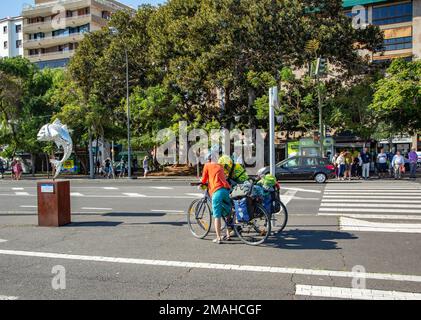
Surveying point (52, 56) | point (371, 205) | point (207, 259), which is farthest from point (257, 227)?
point (52, 56)

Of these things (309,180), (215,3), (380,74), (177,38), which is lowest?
(309,180)

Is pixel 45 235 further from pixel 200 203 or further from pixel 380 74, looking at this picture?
pixel 380 74

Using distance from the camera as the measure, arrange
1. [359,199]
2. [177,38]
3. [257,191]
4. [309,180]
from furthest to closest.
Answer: [177,38] → [309,180] → [359,199] → [257,191]

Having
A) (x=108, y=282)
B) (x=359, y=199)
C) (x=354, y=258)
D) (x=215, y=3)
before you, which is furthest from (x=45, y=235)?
(x=215, y=3)

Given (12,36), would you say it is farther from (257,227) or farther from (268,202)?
(257,227)

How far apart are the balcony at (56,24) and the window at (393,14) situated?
3836 centimetres

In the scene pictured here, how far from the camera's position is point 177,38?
30.7 metres

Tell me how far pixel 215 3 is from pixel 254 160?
11589 mm

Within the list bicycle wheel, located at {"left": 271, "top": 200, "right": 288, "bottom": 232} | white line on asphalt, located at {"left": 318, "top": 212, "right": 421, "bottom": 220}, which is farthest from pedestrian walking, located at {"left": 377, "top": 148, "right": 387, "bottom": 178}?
bicycle wheel, located at {"left": 271, "top": 200, "right": 288, "bottom": 232}

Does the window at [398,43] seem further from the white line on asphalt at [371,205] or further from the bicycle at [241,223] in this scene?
the bicycle at [241,223]

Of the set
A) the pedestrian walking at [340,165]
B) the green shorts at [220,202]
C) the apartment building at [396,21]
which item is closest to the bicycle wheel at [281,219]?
the green shorts at [220,202]

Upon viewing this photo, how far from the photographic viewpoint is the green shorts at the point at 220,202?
750 centimetres

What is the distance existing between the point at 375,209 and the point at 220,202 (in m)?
6.02
